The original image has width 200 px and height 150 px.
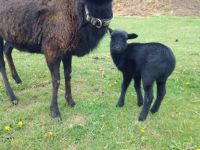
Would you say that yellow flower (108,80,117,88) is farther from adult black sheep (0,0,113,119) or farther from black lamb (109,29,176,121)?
adult black sheep (0,0,113,119)

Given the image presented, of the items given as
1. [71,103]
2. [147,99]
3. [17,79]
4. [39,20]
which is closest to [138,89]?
[147,99]

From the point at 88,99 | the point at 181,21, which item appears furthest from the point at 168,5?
the point at 88,99

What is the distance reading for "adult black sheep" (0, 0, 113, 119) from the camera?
575 cm

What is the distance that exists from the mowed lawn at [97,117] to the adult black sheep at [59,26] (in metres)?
0.51

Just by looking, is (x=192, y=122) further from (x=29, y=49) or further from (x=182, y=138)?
(x=29, y=49)

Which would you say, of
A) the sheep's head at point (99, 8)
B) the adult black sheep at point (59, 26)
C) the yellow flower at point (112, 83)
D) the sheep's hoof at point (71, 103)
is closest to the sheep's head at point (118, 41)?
the adult black sheep at point (59, 26)

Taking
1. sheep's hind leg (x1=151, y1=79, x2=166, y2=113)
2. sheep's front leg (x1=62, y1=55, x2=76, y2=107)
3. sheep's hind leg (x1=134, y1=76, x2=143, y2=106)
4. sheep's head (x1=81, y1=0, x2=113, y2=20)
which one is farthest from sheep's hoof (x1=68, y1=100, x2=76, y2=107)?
sheep's head (x1=81, y1=0, x2=113, y2=20)

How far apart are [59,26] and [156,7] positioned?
23140 mm

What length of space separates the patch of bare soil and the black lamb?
21127mm

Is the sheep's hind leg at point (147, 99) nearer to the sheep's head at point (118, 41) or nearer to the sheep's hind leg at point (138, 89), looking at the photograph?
the sheep's hind leg at point (138, 89)

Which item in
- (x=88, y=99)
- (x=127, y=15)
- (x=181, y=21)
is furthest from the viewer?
(x=127, y=15)

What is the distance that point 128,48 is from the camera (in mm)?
6273

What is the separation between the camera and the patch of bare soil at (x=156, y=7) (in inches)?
1066

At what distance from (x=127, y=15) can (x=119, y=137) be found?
22361 millimetres
